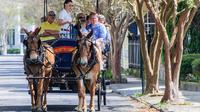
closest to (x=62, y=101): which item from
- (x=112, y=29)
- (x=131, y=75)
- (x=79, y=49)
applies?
(x=79, y=49)

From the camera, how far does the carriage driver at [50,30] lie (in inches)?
754

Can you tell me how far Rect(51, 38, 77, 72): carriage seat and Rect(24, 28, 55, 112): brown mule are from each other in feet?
1.72

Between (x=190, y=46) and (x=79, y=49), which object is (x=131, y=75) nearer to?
(x=190, y=46)

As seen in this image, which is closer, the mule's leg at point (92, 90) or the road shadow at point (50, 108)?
the mule's leg at point (92, 90)

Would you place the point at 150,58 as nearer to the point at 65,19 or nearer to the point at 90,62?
the point at 65,19

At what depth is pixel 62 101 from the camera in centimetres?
2336

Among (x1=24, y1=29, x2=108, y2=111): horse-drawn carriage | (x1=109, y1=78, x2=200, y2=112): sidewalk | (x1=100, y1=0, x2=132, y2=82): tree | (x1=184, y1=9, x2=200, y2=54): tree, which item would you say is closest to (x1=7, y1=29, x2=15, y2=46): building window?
(x1=100, y1=0, x2=132, y2=82): tree

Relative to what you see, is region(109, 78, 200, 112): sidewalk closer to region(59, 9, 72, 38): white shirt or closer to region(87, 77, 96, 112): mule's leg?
region(87, 77, 96, 112): mule's leg

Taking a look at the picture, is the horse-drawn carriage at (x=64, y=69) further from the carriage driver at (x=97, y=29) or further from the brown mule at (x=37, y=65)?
the carriage driver at (x=97, y=29)

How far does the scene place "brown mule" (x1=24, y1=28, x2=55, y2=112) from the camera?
17703 mm

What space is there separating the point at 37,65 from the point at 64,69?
1097mm

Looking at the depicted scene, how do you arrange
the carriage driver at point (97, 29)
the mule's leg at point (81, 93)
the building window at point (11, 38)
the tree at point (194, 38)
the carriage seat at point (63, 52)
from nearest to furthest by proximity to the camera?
1. the mule's leg at point (81, 93)
2. the carriage driver at point (97, 29)
3. the carriage seat at point (63, 52)
4. the tree at point (194, 38)
5. the building window at point (11, 38)

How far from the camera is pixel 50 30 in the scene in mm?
19281

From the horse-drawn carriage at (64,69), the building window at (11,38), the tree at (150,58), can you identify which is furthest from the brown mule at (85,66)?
the building window at (11,38)
